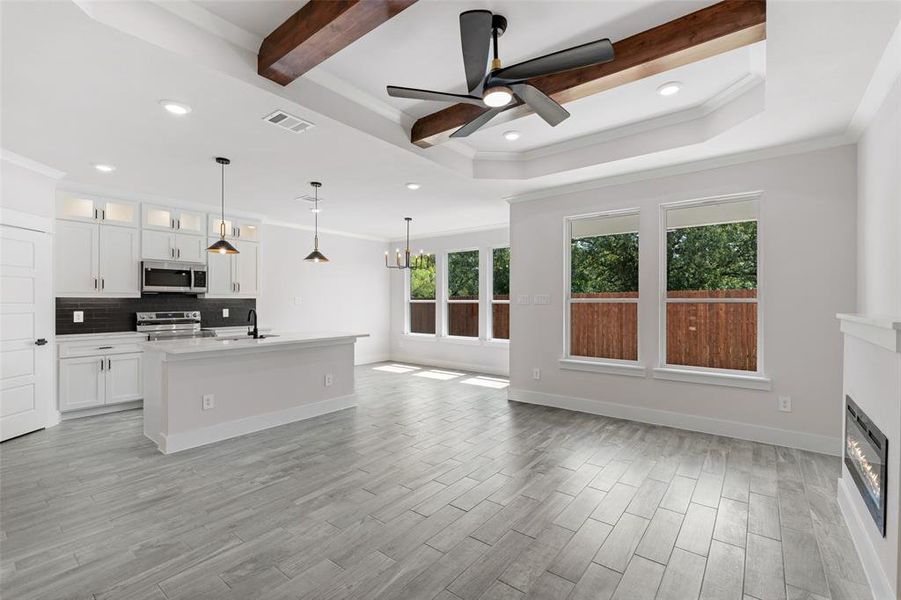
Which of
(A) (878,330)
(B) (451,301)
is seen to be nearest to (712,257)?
(A) (878,330)

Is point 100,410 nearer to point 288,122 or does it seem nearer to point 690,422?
point 288,122

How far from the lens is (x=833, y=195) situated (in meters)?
3.54

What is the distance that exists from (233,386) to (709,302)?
4850mm

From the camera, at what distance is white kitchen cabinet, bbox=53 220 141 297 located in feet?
15.4

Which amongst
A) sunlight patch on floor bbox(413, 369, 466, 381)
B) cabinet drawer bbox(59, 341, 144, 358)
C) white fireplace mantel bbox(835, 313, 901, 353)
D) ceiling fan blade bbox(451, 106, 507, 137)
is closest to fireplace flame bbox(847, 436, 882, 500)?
white fireplace mantel bbox(835, 313, 901, 353)

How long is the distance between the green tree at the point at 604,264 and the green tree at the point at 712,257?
401mm

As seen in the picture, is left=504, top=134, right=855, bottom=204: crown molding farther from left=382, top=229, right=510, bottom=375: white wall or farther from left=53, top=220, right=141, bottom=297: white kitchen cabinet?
left=53, top=220, right=141, bottom=297: white kitchen cabinet

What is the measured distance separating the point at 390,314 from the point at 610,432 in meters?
5.99

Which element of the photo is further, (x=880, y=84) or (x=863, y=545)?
(x=880, y=84)

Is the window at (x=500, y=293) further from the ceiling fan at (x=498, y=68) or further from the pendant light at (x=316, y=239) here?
the ceiling fan at (x=498, y=68)

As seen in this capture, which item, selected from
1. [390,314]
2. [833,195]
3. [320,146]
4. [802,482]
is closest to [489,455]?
[802,482]

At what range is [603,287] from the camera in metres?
→ 4.96

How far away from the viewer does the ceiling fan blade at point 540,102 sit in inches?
92.2

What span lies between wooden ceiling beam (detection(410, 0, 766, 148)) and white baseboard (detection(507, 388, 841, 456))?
3.24m
